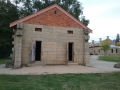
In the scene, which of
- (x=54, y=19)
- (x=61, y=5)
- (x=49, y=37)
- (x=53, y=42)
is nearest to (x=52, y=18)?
(x=54, y=19)

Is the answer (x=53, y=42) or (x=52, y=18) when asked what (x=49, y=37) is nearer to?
(x=53, y=42)

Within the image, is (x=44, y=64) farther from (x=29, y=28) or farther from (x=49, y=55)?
(x=29, y=28)

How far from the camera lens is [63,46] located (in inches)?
616

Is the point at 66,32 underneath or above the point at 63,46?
above

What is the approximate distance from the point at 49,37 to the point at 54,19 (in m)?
1.99

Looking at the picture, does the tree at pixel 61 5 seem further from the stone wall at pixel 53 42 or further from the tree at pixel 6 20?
the stone wall at pixel 53 42

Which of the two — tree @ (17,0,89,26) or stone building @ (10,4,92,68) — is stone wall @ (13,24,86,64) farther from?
tree @ (17,0,89,26)

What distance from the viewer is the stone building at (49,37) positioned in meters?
14.3

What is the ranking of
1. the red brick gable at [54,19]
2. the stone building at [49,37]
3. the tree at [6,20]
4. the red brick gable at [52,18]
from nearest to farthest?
the stone building at [49,37], the red brick gable at [52,18], the red brick gable at [54,19], the tree at [6,20]

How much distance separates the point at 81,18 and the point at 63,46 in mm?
20261

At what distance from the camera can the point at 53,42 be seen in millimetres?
15391

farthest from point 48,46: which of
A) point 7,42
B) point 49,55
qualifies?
point 7,42

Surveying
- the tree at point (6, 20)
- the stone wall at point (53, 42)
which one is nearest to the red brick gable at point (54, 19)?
the stone wall at point (53, 42)

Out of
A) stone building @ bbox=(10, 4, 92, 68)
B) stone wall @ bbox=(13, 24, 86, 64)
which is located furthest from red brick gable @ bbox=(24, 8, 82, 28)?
stone wall @ bbox=(13, 24, 86, 64)
